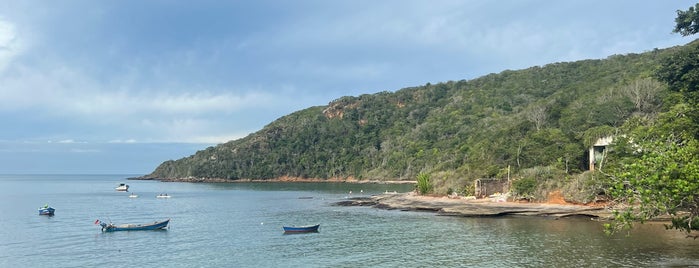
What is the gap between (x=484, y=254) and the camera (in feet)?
107

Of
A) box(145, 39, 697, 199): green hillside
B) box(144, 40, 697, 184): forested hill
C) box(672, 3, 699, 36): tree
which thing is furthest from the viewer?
box(144, 40, 697, 184): forested hill

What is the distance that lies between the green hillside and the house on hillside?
2.70 ft

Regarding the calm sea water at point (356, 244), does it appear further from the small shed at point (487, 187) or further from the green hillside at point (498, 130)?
the green hillside at point (498, 130)

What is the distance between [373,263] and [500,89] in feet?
492

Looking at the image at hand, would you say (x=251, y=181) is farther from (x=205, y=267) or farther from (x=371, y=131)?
(x=205, y=267)

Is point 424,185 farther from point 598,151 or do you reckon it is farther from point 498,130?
point 498,130

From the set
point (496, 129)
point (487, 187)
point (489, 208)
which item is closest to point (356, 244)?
point (489, 208)

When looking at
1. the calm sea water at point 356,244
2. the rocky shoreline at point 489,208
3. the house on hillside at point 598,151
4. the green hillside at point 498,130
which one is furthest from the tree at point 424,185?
the house on hillside at point 598,151

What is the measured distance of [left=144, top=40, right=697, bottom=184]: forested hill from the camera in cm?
6844

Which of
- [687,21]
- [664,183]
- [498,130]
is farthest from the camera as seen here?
[498,130]

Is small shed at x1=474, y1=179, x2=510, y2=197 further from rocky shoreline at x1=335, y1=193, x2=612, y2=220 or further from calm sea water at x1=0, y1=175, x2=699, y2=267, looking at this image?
calm sea water at x1=0, y1=175, x2=699, y2=267

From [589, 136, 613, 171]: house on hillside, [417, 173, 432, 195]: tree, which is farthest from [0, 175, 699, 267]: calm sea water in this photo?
[417, 173, 432, 195]: tree

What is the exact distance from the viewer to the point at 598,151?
198 ft

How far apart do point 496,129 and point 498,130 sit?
35.5 feet
